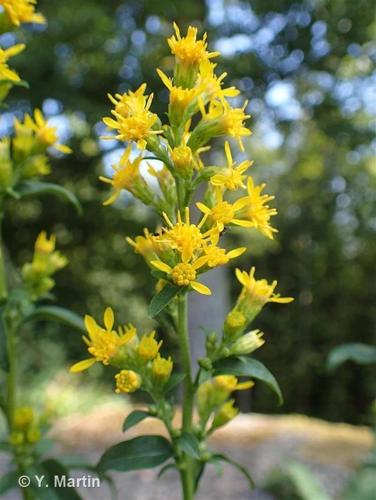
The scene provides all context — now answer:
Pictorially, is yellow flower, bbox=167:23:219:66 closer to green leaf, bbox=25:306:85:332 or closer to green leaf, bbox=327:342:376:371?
green leaf, bbox=25:306:85:332

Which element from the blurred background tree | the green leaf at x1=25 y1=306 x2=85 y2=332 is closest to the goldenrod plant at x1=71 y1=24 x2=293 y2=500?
the green leaf at x1=25 y1=306 x2=85 y2=332

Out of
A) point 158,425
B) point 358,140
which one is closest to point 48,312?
point 158,425

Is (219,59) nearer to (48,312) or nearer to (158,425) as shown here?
(158,425)

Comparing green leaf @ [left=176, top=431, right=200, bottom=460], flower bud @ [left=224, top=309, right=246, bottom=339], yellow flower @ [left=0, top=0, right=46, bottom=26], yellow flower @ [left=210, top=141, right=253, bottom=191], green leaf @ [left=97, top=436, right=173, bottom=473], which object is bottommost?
green leaf @ [left=97, top=436, right=173, bottom=473]

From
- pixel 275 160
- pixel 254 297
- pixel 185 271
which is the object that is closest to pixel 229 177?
pixel 185 271

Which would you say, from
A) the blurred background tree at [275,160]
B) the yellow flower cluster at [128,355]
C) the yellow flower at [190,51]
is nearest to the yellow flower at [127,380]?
the yellow flower cluster at [128,355]

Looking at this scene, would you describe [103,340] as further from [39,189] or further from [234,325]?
[39,189]
